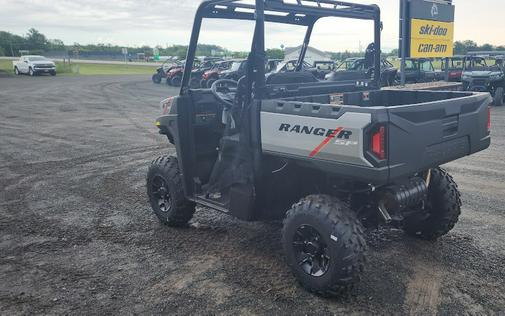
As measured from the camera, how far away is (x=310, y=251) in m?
3.72

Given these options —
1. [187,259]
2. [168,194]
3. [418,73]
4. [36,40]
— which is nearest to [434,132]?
[187,259]

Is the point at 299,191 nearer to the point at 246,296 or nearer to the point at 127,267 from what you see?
the point at 246,296

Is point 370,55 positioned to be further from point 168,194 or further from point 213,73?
point 213,73

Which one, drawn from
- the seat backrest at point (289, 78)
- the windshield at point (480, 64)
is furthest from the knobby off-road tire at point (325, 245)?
the windshield at point (480, 64)

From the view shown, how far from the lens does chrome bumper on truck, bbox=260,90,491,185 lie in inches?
125

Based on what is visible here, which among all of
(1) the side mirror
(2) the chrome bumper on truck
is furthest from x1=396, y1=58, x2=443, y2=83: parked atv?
(2) the chrome bumper on truck

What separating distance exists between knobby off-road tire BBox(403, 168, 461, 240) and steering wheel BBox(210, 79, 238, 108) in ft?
6.90

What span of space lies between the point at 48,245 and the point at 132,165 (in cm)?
359

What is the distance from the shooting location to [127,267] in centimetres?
421

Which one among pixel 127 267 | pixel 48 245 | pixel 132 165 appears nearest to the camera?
pixel 127 267

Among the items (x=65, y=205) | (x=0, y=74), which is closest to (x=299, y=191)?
(x=65, y=205)

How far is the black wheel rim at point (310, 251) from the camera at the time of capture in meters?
3.64

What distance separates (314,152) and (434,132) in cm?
93

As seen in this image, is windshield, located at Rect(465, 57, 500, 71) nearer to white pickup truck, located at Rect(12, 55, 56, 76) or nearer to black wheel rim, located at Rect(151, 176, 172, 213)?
black wheel rim, located at Rect(151, 176, 172, 213)
